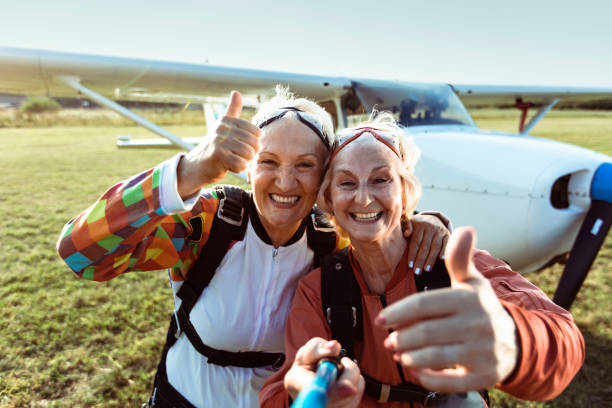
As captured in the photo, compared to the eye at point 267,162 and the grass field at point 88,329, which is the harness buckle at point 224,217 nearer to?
the eye at point 267,162

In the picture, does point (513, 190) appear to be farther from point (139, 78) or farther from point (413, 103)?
point (139, 78)

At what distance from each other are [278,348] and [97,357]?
209cm

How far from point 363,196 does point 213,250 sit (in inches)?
22.4

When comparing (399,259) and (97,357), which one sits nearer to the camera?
(399,259)

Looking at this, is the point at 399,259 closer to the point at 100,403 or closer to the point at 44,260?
the point at 100,403

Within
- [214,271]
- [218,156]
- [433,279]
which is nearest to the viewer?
[218,156]

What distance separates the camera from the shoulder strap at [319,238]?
58.4 inches

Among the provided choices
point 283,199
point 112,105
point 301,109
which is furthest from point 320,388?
point 112,105

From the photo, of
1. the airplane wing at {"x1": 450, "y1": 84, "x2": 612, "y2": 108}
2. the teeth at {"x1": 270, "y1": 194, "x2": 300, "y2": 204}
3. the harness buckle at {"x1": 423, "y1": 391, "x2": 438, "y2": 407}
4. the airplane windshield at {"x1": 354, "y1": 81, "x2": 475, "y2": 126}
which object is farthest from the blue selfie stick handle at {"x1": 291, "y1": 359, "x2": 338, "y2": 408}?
the airplane wing at {"x1": 450, "y1": 84, "x2": 612, "y2": 108}

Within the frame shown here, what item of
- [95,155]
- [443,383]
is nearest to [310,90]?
[443,383]

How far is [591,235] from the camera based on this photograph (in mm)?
2475

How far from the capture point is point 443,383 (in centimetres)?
61

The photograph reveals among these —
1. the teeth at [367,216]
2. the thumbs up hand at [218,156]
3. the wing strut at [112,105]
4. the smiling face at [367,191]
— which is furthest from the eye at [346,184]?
the wing strut at [112,105]

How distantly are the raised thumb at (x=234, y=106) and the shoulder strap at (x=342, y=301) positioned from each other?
601 mm
